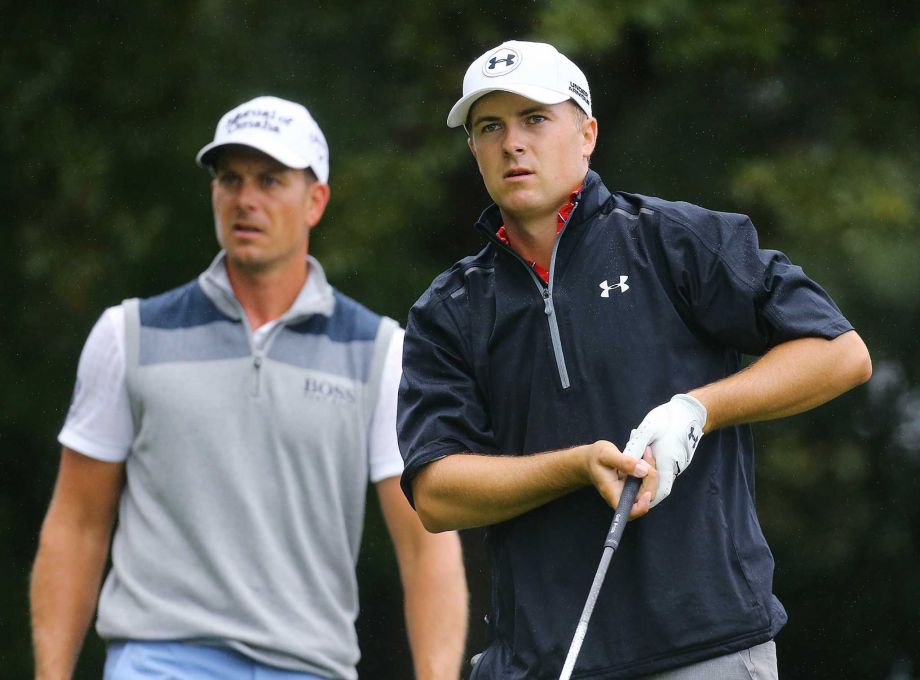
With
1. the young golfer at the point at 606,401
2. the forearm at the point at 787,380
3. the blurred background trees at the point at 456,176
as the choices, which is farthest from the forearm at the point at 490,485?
the blurred background trees at the point at 456,176

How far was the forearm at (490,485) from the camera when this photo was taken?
3.56m

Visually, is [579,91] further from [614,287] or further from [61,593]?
[61,593]

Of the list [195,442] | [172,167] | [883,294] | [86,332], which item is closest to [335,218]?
[172,167]

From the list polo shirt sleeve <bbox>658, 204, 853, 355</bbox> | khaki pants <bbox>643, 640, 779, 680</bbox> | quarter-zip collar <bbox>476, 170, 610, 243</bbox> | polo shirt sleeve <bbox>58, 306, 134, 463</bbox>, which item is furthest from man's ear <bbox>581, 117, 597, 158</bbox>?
polo shirt sleeve <bbox>58, 306, 134, 463</bbox>

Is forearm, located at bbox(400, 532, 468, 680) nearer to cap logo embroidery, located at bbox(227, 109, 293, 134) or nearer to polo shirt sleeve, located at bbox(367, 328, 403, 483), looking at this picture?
polo shirt sleeve, located at bbox(367, 328, 403, 483)

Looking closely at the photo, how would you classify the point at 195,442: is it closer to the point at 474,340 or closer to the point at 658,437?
the point at 474,340

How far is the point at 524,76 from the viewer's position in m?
3.97

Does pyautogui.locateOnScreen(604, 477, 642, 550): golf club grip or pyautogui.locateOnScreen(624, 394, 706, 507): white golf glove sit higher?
pyautogui.locateOnScreen(624, 394, 706, 507): white golf glove

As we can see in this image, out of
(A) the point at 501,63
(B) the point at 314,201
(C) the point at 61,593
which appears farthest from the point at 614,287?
(C) the point at 61,593

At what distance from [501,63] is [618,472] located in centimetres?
108

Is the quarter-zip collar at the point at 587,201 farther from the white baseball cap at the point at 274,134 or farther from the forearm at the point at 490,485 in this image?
the white baseball cap at the point at 274,134

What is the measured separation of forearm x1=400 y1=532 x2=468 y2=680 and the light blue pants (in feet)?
1.51

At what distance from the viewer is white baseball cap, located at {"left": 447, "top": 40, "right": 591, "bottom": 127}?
3.96 meters

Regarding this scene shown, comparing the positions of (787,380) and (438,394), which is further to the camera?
(438,394)
